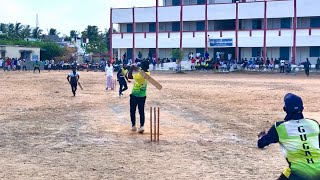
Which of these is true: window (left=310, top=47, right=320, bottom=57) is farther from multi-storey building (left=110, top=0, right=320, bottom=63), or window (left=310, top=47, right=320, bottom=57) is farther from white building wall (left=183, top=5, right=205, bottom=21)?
white building wall (left=183, top=5, right=205, bottom=21)

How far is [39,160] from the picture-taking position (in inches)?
425

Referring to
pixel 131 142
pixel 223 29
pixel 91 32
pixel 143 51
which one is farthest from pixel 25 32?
pixel 131 142

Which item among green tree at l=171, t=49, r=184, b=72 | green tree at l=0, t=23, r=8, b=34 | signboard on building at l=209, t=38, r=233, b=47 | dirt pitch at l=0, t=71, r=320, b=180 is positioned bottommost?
dirt pitch at l=0, t=71, r=320, b=180

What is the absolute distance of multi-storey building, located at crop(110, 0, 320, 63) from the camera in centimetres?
6256

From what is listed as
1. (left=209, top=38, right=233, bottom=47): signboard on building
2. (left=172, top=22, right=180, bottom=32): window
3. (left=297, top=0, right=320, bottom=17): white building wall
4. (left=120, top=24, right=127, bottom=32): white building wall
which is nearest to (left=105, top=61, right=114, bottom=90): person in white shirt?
(left=297, top=0, right=320, bottom=17): white building wall

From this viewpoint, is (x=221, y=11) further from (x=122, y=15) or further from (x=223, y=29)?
(x=122, y=15)

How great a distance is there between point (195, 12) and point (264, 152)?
56.9 m

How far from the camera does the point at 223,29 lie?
68000mm

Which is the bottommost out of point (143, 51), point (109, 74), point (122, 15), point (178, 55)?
point (109, 74)

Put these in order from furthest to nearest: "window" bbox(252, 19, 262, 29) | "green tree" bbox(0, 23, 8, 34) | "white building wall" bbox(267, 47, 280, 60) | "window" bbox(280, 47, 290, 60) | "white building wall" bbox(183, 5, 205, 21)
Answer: "green tree" bbox(0, 23, 8, 34) < "white building wall" bbox(183, 5, 205, 21) < "window" bbox(252, 19, 262, 29) < "white building wall" bbox(267, 47, 280, 60) < "window" bbox(280, 47, 290, 60)

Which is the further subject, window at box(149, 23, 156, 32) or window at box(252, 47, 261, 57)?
window at box(149, 23, 156, 32)

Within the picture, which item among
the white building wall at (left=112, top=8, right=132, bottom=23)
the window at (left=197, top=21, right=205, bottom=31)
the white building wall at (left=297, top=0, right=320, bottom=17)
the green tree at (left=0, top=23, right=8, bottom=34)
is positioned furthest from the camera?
the green tree at (left=0, top=23, right=8, bottom=34)

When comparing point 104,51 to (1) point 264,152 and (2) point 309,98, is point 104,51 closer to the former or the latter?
(2) point 309,98

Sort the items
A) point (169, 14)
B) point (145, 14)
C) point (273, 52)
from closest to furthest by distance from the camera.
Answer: point (273, 52) < point (169, 14) < point (145, 14)
